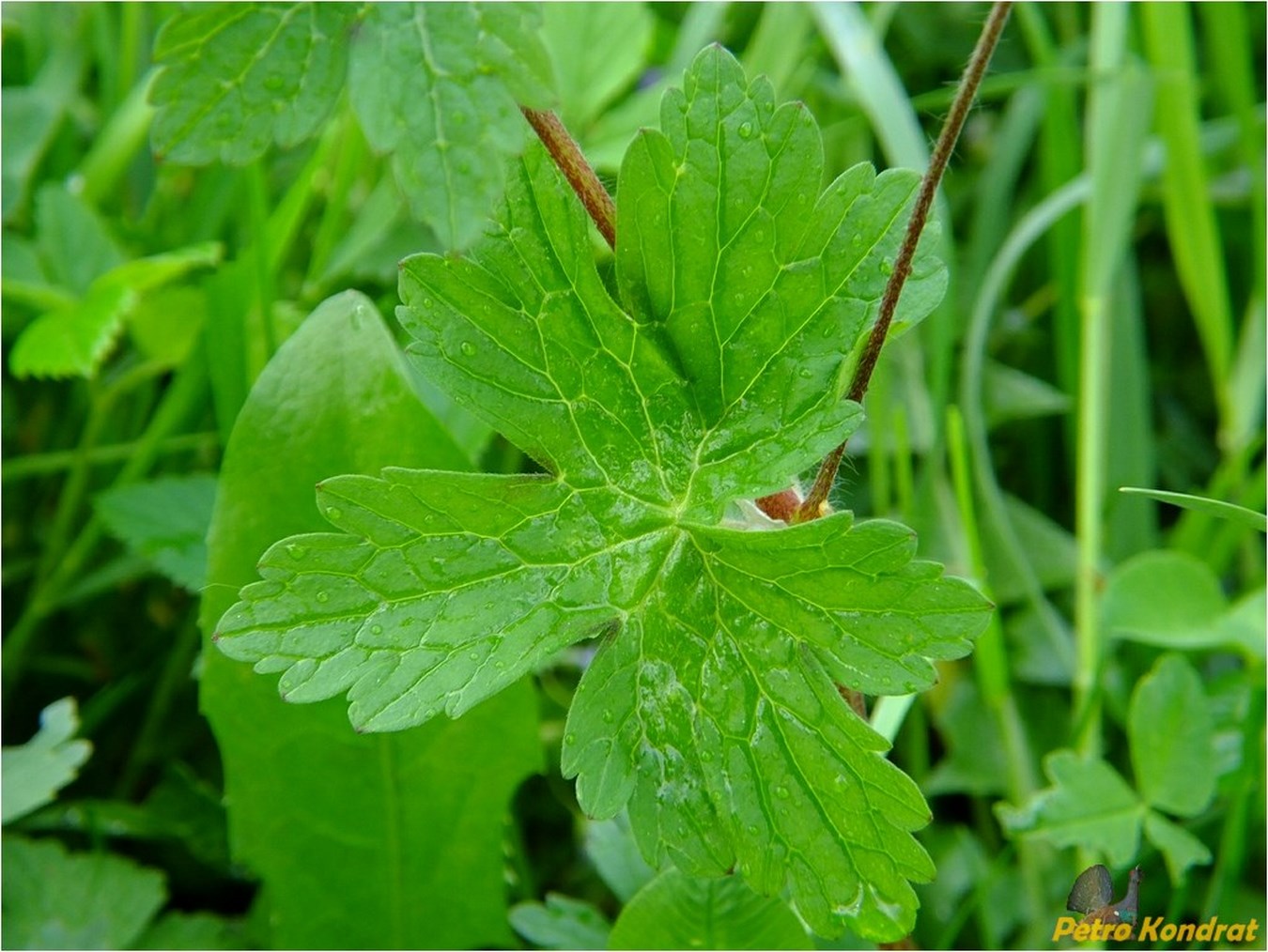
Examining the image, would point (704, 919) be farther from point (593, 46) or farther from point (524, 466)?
point (593, 46)

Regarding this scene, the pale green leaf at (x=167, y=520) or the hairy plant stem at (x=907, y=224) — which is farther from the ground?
the hairy plant stem at (x=907, y=224)

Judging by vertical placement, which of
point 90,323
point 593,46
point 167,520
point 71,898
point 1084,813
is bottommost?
point 71,898

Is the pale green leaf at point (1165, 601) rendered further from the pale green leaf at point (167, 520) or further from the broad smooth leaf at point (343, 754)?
the pale green leaf at point (167, 520)

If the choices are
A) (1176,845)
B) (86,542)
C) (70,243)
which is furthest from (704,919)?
(70,243)

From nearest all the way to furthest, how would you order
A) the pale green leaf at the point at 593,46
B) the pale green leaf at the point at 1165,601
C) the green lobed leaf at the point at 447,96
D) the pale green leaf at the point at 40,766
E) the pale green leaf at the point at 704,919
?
the green lobed leaf at the point at 447,96 → the pale green leaf at the point at 704,919 → the pale green leaf at the point at 40,766 → the pale green leaf at the point at 1165,601 → the pale green leaf at the point at 593,46

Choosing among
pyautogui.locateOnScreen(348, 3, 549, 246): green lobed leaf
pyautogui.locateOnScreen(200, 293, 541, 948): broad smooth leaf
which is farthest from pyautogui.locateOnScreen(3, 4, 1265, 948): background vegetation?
pyautogui.locateOnScreen(348, 3, 549, 246): green lobed leaf

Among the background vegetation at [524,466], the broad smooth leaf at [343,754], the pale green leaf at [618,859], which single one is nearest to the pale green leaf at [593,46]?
the background vegetation at [524,466]

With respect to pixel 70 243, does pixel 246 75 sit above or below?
above

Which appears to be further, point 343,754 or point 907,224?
point 343,754
